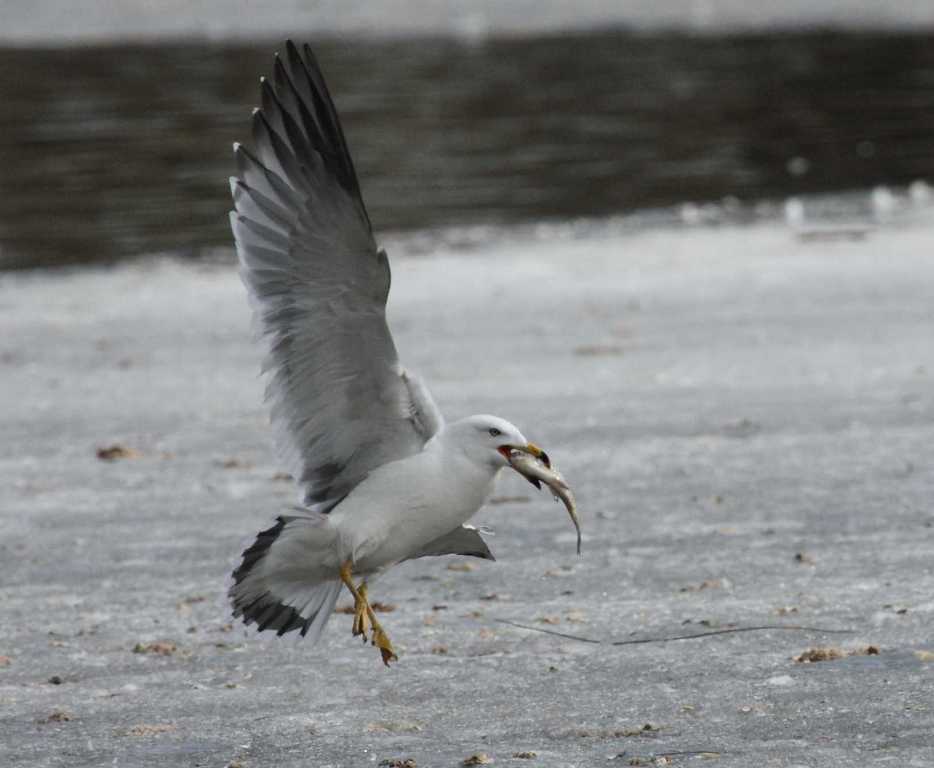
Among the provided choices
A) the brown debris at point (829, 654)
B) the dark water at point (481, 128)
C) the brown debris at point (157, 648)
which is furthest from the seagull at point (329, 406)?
the dark water at point (481, 128)

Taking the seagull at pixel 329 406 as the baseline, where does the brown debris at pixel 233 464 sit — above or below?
below

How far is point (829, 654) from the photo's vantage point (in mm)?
5520

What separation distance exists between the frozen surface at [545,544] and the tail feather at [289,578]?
0.22m

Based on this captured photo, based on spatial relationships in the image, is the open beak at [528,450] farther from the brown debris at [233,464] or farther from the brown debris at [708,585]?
the brown debris at [233,464]

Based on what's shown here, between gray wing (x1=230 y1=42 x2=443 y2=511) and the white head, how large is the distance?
30cm

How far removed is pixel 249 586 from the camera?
17.5 ft

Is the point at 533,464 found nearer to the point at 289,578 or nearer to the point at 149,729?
the point at 289,578

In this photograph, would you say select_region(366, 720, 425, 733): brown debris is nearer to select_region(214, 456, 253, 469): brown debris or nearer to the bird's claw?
the bird's claw

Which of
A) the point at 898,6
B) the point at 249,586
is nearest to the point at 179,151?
the point at 249,586

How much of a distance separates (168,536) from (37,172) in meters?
13.8

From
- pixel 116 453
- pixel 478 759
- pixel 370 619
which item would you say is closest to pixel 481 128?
pixel 116 453

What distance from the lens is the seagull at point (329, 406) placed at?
5043 mm

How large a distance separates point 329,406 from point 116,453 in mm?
3310

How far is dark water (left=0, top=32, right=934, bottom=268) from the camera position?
17.6 meters
